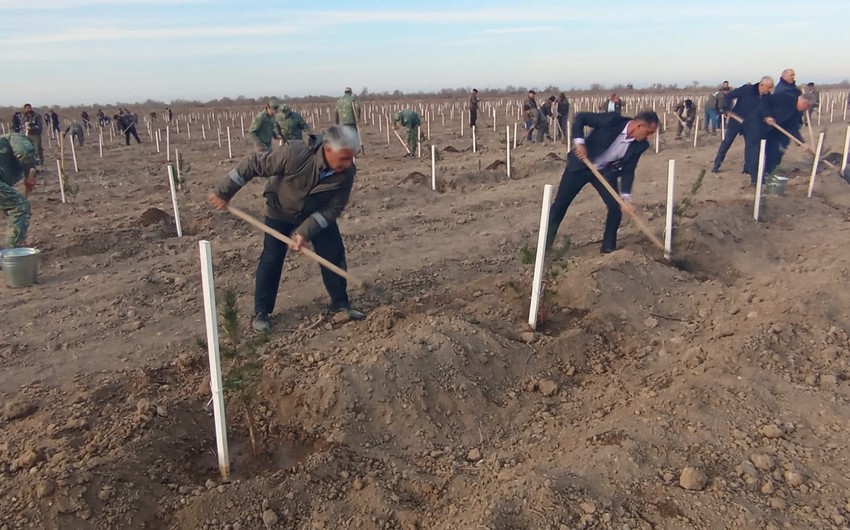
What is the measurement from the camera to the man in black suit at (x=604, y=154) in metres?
5.70

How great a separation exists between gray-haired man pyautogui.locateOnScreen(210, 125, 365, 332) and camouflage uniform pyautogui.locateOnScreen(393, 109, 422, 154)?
1050 centimetres

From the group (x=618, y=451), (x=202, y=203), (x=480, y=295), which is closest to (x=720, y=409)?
(x=618, y=451)

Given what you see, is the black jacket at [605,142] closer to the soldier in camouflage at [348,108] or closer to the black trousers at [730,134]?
the black trousers at [730,134]

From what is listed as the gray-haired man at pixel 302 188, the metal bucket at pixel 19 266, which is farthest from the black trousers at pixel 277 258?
the metal bucket at pixel 19 266

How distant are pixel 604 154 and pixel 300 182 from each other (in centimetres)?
300

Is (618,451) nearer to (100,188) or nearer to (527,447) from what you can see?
(527,447)

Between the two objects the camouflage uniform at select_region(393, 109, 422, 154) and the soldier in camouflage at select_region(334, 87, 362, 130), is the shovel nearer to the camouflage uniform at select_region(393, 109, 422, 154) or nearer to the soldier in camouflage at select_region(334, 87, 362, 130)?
the soldier in camouflage at select_region(334, 87, 362, 130)

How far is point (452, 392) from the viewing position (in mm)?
3803

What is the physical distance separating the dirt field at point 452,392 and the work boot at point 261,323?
147mm

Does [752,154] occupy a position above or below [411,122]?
below

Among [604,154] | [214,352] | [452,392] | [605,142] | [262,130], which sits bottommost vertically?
[452,392]

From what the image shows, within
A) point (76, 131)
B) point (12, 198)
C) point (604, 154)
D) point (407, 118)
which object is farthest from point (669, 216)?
point (76, 131)

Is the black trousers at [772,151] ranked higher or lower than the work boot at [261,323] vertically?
higher

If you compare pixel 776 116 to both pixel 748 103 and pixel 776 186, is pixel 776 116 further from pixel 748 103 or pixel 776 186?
pixel 776 186
